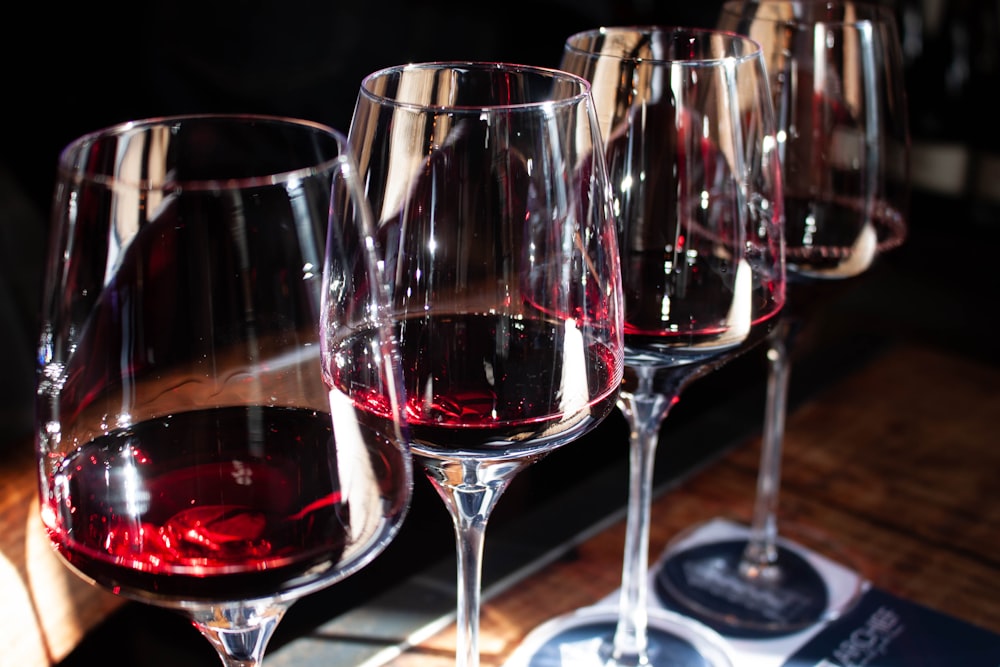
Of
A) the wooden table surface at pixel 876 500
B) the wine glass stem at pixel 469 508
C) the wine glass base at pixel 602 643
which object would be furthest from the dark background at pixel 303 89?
the wine glass stem at pixel 469 508

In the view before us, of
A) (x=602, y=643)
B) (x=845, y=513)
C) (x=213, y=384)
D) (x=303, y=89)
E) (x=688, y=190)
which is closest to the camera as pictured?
(x=213, y=384)

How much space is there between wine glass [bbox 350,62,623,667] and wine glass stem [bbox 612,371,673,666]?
0.12 metres

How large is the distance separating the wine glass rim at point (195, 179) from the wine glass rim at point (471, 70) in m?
0.04

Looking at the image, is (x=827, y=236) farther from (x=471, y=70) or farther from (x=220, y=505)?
(x=220, y=505)

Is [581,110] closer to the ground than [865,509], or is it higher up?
higher up

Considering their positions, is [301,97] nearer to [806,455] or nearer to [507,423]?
[806,455]

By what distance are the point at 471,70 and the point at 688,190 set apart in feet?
0.36

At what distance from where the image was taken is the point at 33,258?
167 centimetres

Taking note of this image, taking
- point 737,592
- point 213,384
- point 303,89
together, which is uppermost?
point 213,384

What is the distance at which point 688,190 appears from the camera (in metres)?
0.48

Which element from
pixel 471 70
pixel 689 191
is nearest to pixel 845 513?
pixel 689 191

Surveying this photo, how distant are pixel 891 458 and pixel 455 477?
0.42 m

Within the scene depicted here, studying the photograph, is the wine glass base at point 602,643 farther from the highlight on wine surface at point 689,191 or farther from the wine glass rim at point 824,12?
the wine glass rim at point 824,12

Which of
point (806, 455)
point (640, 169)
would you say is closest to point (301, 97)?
point (806, 455)
